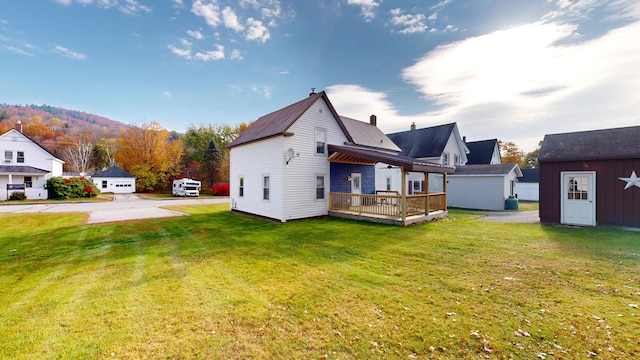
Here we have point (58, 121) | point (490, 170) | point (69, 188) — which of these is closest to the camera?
point (490, 170)

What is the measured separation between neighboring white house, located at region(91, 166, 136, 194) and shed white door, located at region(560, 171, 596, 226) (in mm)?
46009

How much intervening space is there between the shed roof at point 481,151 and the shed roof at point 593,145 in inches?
702

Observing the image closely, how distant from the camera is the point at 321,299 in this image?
171 inches

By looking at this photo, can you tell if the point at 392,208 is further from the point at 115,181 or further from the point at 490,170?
the point at 115,181

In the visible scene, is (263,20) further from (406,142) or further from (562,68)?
(406,142)

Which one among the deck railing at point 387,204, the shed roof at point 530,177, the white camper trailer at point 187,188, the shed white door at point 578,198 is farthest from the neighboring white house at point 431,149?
the white camper trailer at point 187,188

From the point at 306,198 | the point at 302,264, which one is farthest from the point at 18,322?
the point at 306,198

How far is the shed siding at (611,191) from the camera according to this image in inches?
411

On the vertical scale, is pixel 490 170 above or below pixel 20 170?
below

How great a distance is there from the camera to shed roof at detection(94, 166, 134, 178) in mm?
35438

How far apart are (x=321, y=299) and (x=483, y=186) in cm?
2102

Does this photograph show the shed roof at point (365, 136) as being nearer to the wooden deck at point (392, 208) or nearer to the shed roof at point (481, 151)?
the wooden deck at point (392, 208)

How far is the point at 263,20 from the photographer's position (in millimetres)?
14266

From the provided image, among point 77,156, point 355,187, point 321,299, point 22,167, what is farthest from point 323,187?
point 77,156
